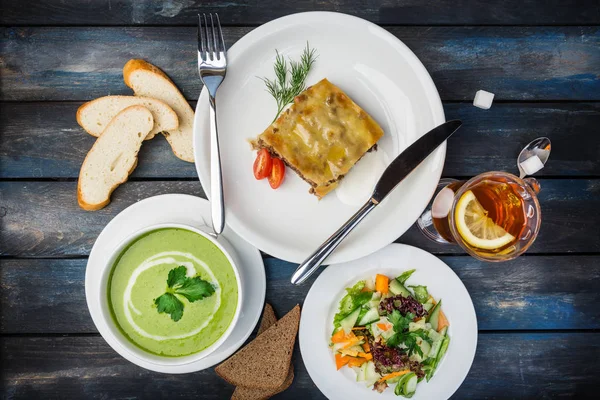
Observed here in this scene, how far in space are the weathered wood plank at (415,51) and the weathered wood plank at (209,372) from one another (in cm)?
142

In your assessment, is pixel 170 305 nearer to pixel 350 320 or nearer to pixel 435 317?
pixel 350 320

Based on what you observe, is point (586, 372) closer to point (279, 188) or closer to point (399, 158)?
point (399, 158)

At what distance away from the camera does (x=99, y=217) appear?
2.81 metres

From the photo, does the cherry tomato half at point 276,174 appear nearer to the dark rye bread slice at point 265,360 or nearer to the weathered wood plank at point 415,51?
the weathered wood plank at point 415,51

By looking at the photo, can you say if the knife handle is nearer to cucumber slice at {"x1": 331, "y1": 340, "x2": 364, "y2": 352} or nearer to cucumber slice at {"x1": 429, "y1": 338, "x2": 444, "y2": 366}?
cucumber slice at {"x1": 331, "y1": 340, "x2": 364, "y2": 352}

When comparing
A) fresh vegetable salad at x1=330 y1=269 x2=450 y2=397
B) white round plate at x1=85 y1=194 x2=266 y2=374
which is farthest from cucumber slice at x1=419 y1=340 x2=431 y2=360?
white round plate at x1=85 y1=194 x2=266 y2=374

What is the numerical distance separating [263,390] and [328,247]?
3.06 feet

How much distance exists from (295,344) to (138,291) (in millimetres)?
925

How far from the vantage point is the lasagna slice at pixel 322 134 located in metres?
2.53

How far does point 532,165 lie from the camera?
2715 millimetres

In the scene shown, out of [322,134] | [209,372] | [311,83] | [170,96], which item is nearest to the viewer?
[322,134]

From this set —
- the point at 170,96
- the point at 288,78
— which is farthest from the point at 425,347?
the point at 170,96

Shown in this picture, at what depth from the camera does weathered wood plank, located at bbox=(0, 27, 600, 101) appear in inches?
110

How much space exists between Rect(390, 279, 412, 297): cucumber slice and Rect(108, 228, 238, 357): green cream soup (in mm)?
854
